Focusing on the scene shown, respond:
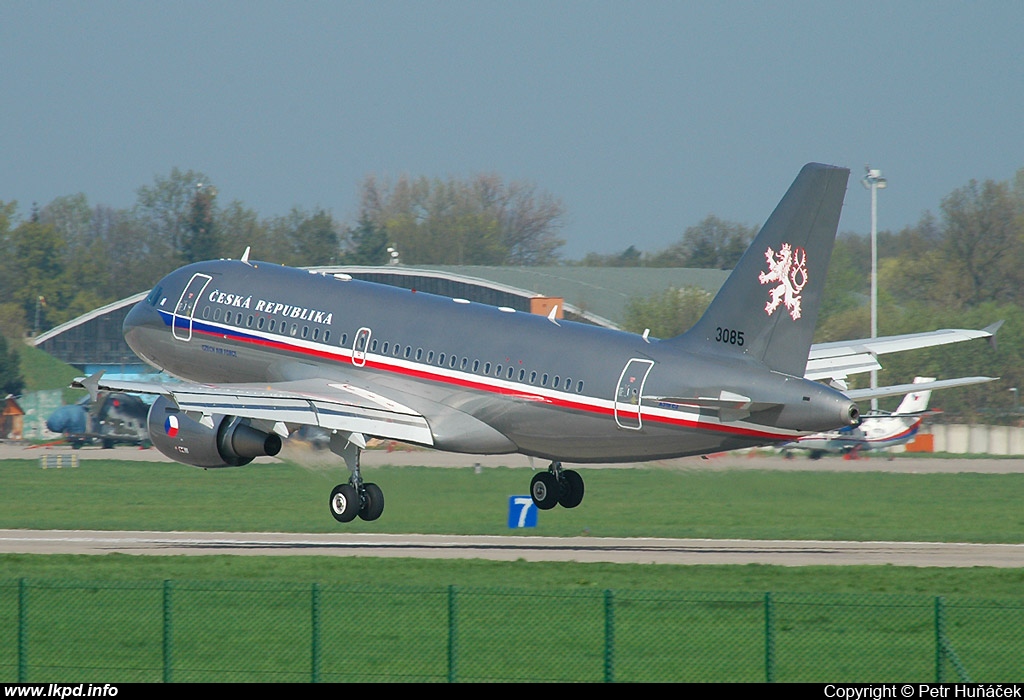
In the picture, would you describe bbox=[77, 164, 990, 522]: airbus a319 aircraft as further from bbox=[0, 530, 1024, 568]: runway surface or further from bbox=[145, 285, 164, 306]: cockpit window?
bbox=[0, 530, 1024, 568]: runway surface

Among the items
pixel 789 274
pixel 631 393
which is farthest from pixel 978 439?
pixel 789 274

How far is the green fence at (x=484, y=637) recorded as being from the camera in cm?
2633

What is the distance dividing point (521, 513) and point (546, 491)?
A: 4926 millimetres

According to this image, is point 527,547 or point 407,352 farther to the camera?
point 527,547

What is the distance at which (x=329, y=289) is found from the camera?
1854 inches

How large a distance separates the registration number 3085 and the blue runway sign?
14585mm

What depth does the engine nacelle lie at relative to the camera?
145 ft

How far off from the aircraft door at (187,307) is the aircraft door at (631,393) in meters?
16.7

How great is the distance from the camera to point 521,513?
2026 inches

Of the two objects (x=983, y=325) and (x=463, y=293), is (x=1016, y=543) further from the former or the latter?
(x=983, y=325)

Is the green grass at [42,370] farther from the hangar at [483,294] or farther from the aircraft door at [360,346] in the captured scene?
the aircraft door at [360,346]

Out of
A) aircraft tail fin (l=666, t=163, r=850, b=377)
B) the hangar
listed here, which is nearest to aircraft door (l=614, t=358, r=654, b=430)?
aircraft tail fin (l=666, t=163, r=850, b=377)

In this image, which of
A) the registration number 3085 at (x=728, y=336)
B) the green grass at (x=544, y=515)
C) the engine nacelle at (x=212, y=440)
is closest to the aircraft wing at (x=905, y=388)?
the registration number 3085 at (x=728, y=336)

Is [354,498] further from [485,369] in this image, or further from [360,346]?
[485,369]
